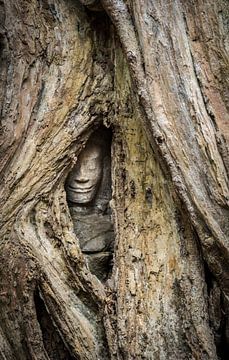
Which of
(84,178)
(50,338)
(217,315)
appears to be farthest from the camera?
(84,178)

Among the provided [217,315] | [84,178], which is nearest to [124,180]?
[84,178]

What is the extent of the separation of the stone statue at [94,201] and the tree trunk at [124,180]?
74 millimetres

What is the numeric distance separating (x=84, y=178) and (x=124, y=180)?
0.58ft

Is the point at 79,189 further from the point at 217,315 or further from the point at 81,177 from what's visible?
the point at 217,315

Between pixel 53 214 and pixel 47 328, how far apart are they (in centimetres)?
Answer: 42

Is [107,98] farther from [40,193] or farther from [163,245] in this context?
[163,245]

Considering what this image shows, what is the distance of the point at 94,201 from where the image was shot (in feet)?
7.59

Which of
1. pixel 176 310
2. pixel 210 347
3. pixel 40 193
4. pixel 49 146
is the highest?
pixel 49 146

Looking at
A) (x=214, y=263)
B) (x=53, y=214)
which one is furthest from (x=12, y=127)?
(x=214, y=263)

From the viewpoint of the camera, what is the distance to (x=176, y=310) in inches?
78.1

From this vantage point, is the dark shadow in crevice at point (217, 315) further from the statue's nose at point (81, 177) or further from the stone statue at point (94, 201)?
the statue's nose at point (81, 177)

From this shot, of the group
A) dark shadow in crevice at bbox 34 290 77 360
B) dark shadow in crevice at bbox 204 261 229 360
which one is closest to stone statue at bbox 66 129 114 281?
dark shadow in crevice at bbox 34 290 77 360

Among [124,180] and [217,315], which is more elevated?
[124,180]

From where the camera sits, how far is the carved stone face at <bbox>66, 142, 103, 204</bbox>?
2.26 meters
